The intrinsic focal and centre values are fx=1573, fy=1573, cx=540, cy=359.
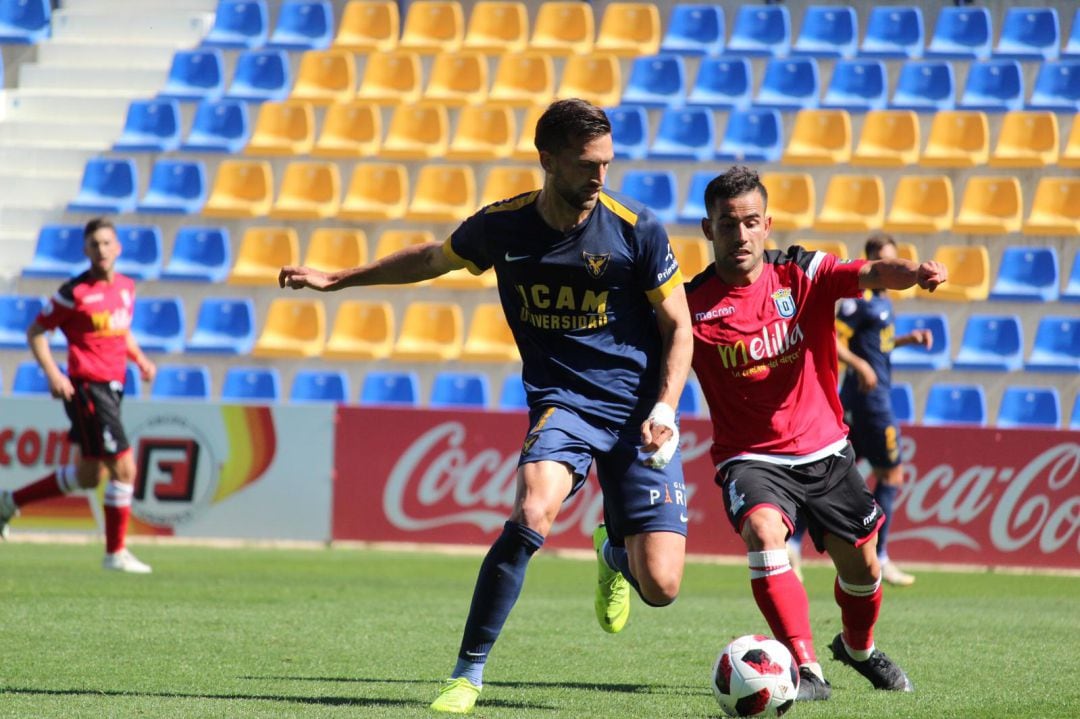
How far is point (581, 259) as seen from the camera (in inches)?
218

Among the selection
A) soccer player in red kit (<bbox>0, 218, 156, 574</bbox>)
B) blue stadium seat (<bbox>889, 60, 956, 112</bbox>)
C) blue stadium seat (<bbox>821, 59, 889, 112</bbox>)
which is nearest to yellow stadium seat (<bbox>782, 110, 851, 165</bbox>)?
blue stadium seat (<bbox>821, 59, 889, 112</bbox>)

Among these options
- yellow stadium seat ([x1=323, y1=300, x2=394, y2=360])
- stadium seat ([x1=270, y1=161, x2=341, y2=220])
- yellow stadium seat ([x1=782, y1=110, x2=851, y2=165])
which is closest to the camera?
yellow stadium seat ([x1=323, y1=300, x2=394, y2=360])

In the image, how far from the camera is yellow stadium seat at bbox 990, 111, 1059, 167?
15.9 meters

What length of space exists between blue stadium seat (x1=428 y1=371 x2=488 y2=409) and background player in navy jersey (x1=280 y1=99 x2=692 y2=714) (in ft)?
29.5

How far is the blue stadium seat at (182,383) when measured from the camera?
15562 millimetres

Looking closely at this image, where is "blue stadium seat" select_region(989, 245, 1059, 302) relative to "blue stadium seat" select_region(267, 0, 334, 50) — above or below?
below

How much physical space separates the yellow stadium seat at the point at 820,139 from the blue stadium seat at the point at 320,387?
517cm

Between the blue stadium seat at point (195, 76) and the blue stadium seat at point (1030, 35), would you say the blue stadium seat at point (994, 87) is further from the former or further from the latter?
the blue stadium seat at point (195, 76)

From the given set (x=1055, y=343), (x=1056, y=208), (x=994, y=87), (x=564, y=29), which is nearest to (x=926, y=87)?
(x=994, y=87)

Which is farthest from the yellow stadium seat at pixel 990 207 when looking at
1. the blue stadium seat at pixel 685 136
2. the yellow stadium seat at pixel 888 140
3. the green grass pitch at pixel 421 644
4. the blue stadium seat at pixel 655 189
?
the green grass pitch at pixel 421 644

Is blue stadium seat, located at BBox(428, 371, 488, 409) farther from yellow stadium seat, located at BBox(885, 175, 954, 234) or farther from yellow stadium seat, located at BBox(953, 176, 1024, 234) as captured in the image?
yellow stadium seat, located at BBox(953, 176, 1024, 234)

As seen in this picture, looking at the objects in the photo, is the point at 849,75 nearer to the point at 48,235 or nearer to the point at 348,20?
the point at 348,20

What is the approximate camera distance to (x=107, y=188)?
17609 mm

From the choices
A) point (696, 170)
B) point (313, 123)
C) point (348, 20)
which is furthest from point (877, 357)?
point (348, 20)
